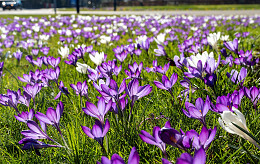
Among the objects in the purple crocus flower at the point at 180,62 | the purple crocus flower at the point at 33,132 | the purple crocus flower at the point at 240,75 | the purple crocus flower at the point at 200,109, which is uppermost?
the purple crocus flower at the point at 180,62

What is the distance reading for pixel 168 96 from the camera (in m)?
1.95

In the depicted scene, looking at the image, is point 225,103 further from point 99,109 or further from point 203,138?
point 99,109

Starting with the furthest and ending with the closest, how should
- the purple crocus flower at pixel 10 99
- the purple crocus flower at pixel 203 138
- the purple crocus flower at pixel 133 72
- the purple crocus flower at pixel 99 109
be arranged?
the purple crocus flower at pixel 133 72 → the purple crocus flower at pixel 10 99 → the purple crocus flower at pixel 99 109 → the purple crocus flower at pixel 203 138

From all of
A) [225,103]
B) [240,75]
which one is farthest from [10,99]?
[240,75]

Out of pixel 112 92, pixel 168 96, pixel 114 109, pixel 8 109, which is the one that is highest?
pixel 112 92

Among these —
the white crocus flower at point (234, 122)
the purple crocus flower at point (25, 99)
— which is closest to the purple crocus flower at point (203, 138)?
the white crocus flower at point (234, 122)

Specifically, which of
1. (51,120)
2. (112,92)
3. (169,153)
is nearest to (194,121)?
(169,153)

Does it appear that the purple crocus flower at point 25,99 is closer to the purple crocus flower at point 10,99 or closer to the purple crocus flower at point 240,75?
the purple crocus flower at point 10,99

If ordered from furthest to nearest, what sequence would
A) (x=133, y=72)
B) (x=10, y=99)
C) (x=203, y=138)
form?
1. (x=133, y=72)
2. (x=10, y=99)
3. (x=203, y=138)

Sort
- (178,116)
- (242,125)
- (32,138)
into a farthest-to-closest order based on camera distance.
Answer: (178,116), (32,138), (242,125)

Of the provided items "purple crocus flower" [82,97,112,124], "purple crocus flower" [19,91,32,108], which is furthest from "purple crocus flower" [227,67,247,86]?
"purple crocus flower" [19,91,32,108]

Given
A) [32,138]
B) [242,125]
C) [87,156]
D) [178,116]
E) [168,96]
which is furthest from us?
[168,96]

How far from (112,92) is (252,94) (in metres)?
0.76

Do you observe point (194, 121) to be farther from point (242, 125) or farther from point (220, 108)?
point (242, 125)
